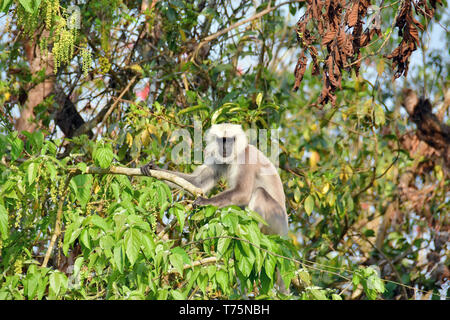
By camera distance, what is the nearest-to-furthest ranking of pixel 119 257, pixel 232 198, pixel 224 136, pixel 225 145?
pixel 119 257
pixel 232 198
pixel 224 136
pixel 225 145

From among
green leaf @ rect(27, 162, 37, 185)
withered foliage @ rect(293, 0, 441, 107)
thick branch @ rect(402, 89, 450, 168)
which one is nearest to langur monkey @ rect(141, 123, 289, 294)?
withered foliage @ rect(293, 0, 441, 107)

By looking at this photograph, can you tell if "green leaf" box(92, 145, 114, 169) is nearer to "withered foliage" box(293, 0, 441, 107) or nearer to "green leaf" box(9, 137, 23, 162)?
"green leaf" box(9, 137, 23, 162)

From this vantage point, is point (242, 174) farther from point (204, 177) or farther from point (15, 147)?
point (15, 147)

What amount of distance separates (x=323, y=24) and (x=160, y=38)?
2525mm

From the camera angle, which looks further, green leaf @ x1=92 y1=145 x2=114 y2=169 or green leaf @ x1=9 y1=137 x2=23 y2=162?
green leaf @ x1=92 y1=145 x2=114 y2=169

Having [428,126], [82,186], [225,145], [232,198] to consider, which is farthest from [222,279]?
[428,126]

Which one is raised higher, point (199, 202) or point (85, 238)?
point (199, 202)

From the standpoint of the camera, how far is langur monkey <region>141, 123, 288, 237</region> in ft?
15.0

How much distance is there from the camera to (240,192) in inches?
178

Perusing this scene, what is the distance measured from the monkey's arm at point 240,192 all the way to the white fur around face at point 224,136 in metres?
0.15

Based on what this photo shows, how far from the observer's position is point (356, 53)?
3293 mm

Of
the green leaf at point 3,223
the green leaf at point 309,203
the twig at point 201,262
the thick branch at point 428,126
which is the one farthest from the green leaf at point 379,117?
the green leaf at point 3,223

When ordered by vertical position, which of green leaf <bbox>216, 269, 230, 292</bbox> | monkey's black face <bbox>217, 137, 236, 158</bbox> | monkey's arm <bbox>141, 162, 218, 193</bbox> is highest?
monkey's black face <bbox>217, 137, 236, 158</bbox>

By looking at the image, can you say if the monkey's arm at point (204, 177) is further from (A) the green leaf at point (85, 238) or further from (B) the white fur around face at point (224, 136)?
(A) the green leaf at point (85, 238)
